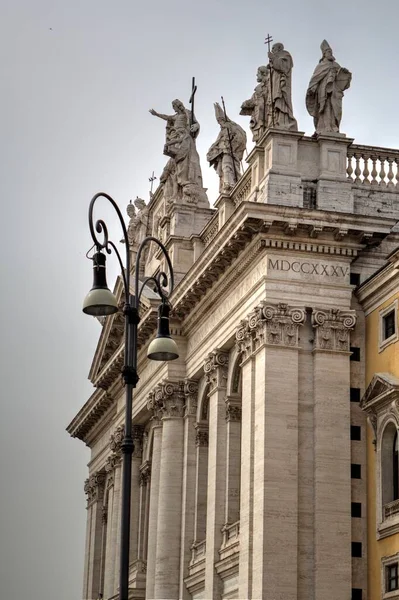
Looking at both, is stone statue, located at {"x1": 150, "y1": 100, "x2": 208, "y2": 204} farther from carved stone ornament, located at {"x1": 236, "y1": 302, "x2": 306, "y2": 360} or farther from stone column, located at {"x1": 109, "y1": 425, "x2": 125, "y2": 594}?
carved stone ornament, located at {"x1": 236, "y1": 302, "x2": 306, "y2": 360}

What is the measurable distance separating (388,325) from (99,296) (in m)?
12.9

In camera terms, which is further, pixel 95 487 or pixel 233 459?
pixel 95 487

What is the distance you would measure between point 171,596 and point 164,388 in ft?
22.2

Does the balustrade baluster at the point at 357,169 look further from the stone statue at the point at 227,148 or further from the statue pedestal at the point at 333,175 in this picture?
the stone statue at the point at 227,148

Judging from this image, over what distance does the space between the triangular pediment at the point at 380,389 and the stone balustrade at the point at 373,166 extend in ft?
20.0

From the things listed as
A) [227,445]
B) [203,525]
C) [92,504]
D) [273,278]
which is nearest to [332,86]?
[273,278]

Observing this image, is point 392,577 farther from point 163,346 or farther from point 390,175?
point 390,175

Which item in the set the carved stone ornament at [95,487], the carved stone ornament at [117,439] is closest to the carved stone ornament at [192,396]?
the carved stone ornament at [117,439]

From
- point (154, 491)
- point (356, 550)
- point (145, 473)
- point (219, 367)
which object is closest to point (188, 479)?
point (154, 491)

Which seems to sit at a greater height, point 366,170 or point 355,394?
point 366,170

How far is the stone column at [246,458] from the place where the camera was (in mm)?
32844

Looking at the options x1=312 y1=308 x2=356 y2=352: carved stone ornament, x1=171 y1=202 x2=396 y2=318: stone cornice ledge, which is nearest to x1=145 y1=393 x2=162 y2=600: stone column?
x1=171 y1=202 x2=396 y2=318: stone cornice ledge

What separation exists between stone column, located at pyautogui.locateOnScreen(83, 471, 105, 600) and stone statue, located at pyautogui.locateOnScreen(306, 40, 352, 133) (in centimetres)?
2663

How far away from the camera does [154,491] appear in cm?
4344
